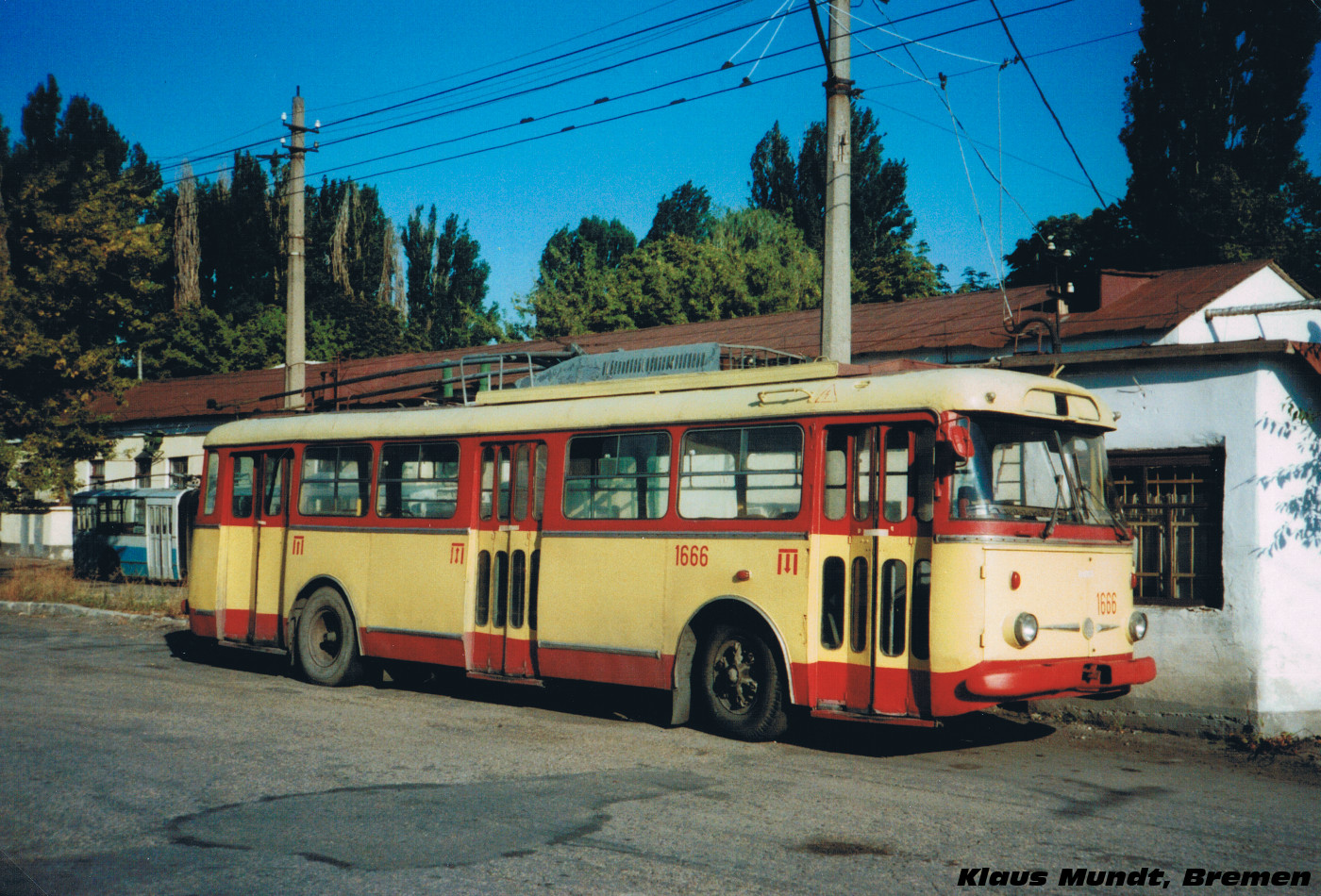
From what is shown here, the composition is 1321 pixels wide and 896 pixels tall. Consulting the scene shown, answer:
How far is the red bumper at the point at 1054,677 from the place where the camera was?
7840 millimetres

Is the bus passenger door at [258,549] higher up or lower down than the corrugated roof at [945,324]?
lower down

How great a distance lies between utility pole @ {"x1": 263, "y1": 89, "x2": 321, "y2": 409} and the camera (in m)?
18.3

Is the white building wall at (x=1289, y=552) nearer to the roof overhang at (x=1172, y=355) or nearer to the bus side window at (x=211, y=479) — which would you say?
the roof overhang at (x=1172, y=355)

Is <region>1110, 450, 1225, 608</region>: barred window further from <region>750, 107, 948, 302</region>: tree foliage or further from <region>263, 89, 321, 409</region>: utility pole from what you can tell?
<region>750, 107, 948, 302</region>: tree foliage

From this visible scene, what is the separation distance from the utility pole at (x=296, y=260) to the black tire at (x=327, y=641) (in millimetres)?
6106

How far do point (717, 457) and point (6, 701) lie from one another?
6.65m

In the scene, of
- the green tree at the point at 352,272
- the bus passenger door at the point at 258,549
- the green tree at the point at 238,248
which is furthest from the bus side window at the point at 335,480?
the green tree at the point at 238,248

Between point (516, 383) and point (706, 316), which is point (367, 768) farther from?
point (706, 316)

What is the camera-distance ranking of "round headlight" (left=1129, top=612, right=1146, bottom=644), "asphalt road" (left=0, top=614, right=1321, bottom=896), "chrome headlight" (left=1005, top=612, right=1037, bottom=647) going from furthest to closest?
"round headlight" (left=1129, top=612, right=1146, bottom=644), "chrome headlight" (left=1005, top=612, right=1037, bottom=647), "asphalt road" (left=0, top=614, right=1321, bottom=896)

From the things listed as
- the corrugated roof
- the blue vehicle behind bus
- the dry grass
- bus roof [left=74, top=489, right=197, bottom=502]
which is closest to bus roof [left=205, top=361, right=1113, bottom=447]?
the corrugated roof

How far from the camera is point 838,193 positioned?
39.3 feet

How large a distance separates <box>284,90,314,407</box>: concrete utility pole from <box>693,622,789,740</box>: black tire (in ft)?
34.8

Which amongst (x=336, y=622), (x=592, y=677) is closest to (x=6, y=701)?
(x=336, y=622)

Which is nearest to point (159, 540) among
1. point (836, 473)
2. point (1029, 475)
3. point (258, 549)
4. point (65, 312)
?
point (65, 312)
